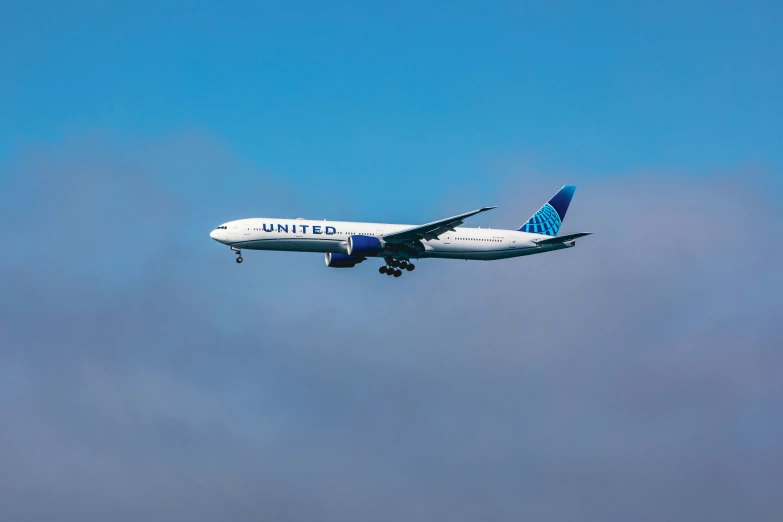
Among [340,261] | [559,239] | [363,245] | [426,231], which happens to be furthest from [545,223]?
[363,245]

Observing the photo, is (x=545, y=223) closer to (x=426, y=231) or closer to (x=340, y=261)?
(x=426, y=231)

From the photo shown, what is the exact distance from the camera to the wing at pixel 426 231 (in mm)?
92375

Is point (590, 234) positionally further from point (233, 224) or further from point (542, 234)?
point (233, 224)

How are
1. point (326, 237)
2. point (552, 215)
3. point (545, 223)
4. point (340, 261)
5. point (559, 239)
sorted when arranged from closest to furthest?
point (326, 237) < point (340, 261) < point (559, 239) < point (545, 223) < point (552, 215)

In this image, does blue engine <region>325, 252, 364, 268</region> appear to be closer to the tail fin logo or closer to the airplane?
the airplane

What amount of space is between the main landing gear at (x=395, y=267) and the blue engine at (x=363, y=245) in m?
4.05

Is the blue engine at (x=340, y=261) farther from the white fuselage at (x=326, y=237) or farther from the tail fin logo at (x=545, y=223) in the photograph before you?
the tail fin logo at (x=545, y=223)

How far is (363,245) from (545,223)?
2177cm

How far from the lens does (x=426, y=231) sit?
94062 millimetres

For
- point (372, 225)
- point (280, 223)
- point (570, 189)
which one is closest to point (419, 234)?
point (372, 225)

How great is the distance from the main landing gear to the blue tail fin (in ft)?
41.2

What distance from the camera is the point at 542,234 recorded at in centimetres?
10506

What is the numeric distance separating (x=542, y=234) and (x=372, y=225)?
1823 cm

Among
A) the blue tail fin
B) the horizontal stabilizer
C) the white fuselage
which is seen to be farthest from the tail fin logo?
the white fuselage
